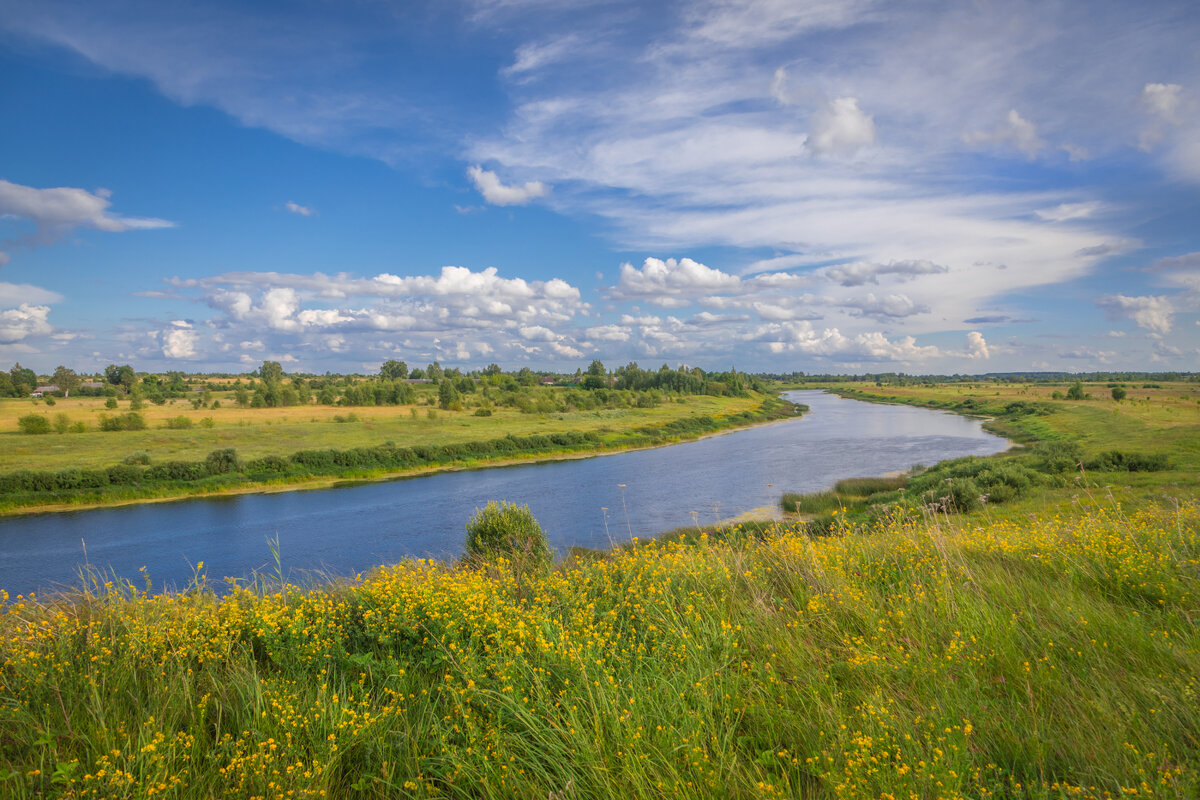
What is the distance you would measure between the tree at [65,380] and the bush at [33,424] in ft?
119

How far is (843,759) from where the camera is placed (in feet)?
9.27

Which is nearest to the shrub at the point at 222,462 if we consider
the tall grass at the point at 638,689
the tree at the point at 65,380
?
the tall grass at the point at 638,689

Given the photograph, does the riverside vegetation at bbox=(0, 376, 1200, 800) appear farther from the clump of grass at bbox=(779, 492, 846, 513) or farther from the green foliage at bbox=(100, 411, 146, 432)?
the green foliage at bbox=(100, 411, 146, 432)

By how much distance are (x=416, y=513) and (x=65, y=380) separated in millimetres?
75185

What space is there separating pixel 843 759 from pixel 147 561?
103ft

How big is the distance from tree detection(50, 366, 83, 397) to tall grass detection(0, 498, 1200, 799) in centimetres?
9596

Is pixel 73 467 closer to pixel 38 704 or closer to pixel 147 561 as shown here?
pixel 147 561

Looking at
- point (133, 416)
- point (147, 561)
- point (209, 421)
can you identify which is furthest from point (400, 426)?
point (147, 561)

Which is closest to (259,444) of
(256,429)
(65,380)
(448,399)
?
(256,429)

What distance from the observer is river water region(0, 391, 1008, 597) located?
985 inches

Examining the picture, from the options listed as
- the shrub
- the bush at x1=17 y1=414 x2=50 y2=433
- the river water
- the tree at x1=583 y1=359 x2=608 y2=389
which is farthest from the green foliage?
the tree at x1=583 y1=359 x2=608 y2=389

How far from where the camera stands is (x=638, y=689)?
11.4ft

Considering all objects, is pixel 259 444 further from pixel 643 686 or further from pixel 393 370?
pixel 393 370

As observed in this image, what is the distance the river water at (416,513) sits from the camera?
82.1 feet
